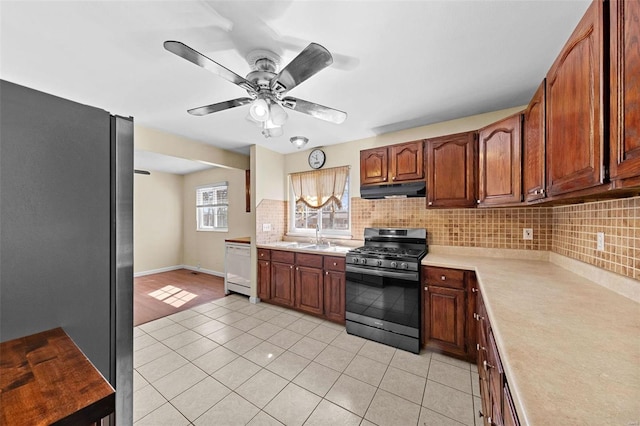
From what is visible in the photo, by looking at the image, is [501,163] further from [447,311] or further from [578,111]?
[447,311]

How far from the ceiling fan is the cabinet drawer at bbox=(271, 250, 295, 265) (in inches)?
72.2

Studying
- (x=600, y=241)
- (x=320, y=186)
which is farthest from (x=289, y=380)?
(x=320, y=186)

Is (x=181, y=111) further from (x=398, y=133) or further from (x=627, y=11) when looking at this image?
(x=627, y=11)

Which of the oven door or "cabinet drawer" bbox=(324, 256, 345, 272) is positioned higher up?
"cabinet drawer" bbox=(324, 256, 345, 272)

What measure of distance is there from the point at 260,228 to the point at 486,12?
131 inches

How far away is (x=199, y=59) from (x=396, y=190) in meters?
2.18

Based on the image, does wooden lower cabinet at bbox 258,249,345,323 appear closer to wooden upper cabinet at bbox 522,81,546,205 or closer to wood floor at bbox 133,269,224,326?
wood floor at bbox 133,269,224,326

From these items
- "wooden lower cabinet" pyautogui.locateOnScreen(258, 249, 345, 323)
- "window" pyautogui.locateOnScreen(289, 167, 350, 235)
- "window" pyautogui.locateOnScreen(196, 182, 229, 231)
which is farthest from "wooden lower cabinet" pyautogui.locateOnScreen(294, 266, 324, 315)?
"window" pyautogui.locateOnScreen(196, 182, 229, 231)

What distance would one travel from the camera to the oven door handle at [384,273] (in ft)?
7.65

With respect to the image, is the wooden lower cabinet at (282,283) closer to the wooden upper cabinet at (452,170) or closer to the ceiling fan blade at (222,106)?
the wooden upper cabinet at (452,170)

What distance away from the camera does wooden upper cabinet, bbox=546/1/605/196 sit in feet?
2.97

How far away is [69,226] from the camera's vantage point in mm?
887

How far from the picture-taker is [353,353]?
234cm

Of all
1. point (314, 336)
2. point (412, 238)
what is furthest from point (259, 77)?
point (314, 336)
